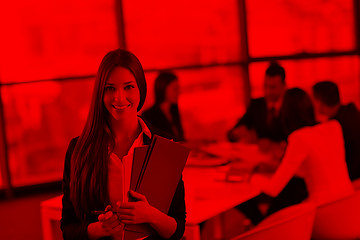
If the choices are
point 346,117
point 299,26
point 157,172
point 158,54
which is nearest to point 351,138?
point 346,117

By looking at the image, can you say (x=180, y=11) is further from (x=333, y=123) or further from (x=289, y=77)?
(x=333, y=123)

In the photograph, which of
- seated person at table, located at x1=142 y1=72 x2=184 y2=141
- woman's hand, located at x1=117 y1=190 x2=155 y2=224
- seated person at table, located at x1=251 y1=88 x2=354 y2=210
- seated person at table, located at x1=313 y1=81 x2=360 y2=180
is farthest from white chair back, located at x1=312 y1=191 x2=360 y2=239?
seated person at table, located at x1=142 y1=72 x2=184 y2=141

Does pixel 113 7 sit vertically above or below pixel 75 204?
above

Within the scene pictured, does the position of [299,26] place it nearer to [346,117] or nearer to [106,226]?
[346,117]

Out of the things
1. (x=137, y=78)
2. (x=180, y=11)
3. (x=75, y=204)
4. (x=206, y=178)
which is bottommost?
(x=206, y=178)

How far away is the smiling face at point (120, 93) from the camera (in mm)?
1570

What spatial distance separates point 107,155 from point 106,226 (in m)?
0.26

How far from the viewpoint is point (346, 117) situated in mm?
3125

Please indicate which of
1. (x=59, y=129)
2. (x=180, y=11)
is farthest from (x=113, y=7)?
(x=59, y=129)

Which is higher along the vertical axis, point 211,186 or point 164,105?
point 164,105

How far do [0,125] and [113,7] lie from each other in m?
1.88

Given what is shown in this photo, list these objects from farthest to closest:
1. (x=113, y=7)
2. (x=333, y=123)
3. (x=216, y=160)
Answer: (x=113, y=7) → (x=216, y=160) → (x=333, y=123)

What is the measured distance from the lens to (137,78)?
162 cm

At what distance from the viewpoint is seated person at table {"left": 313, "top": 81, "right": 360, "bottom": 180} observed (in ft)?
10.2
